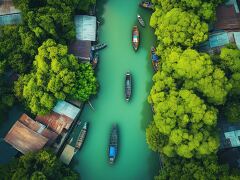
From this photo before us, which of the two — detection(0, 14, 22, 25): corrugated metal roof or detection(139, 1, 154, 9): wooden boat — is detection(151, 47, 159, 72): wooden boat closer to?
detection(139, 1, 154, 9): wooden boat

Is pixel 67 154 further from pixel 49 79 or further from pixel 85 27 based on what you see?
pixel 85 27

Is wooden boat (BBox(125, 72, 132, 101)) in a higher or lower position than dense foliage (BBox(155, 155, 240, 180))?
higher

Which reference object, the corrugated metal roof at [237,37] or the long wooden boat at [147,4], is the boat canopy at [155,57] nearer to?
the long wooden boat at [147,4]

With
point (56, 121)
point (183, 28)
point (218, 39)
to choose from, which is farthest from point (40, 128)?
point (218, 39)

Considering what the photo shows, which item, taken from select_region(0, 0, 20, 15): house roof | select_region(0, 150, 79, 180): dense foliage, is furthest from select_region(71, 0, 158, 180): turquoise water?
select_region(0, 0, 20, 15): house roof

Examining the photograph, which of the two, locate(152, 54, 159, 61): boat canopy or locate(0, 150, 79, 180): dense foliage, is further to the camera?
locate(152, 54, 159, 61): boat canopy

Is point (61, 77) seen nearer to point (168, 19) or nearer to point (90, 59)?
point (90, 59)

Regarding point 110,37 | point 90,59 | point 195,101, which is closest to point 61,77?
point 90,59
